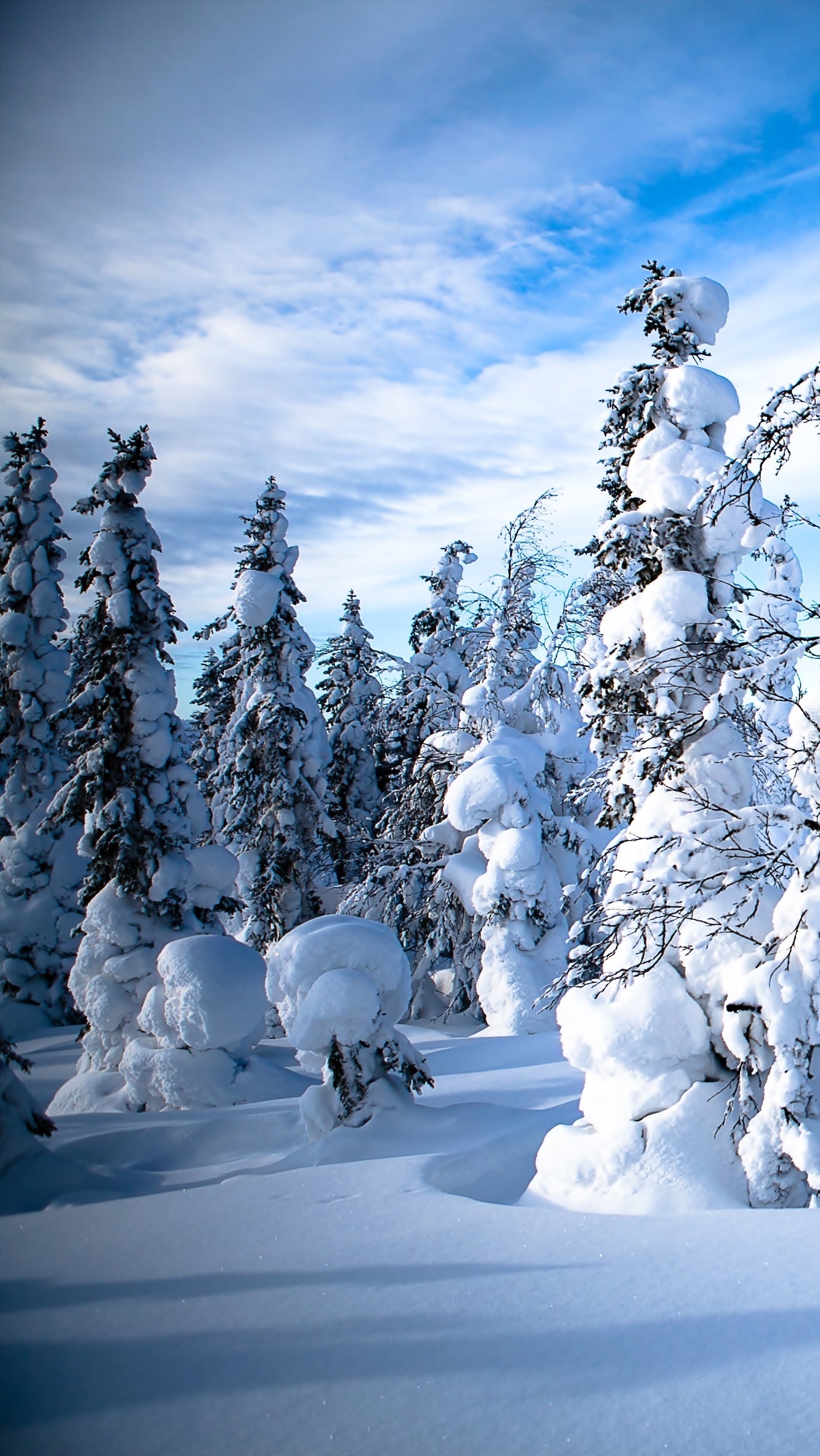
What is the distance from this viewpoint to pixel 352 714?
89.4 ft

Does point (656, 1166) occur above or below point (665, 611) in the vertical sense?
below

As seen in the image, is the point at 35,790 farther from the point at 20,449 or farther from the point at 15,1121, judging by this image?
the point at 15,1121

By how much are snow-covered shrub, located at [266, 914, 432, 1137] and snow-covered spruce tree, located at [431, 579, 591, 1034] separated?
6195 mm

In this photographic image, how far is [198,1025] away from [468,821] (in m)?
6.61

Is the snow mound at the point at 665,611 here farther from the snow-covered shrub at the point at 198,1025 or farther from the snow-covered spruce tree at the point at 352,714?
the snow-covered spruce tree at the point at 352,714

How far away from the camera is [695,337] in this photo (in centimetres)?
888

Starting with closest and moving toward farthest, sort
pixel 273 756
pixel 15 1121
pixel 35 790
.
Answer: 1. pixel 15 1121
2. pixel 273 756
3. pixel 35 790

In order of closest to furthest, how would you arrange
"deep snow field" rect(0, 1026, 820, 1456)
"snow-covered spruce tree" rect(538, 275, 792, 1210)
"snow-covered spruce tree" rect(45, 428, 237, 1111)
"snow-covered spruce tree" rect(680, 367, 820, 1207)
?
"deep snow field" rect(0, 1026, 820, 1456) → "snow-covered spruce tree" rect(680, 367, 820, 1207) → "snow-covered spruce tree" rect(538, 275, 792, 1210) → "snow-covered spruce tree" rect(45, 428, 237, 1111)

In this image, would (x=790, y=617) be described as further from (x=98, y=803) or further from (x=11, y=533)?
(x=11, y=533)

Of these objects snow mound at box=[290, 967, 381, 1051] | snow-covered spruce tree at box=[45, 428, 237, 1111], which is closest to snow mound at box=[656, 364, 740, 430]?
snow mound at box=[290, 967, 381, 1051]

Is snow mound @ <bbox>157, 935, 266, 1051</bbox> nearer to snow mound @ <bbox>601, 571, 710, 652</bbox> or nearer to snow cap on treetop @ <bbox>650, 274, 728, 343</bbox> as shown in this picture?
snow mound @ <bbox>601, 571, 710, 652</bbox>

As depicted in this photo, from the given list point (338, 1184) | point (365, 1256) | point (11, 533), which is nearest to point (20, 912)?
point (11, 533)

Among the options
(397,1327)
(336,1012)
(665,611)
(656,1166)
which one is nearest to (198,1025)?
(336,1012)

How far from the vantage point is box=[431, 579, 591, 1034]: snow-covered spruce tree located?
16.8 m
